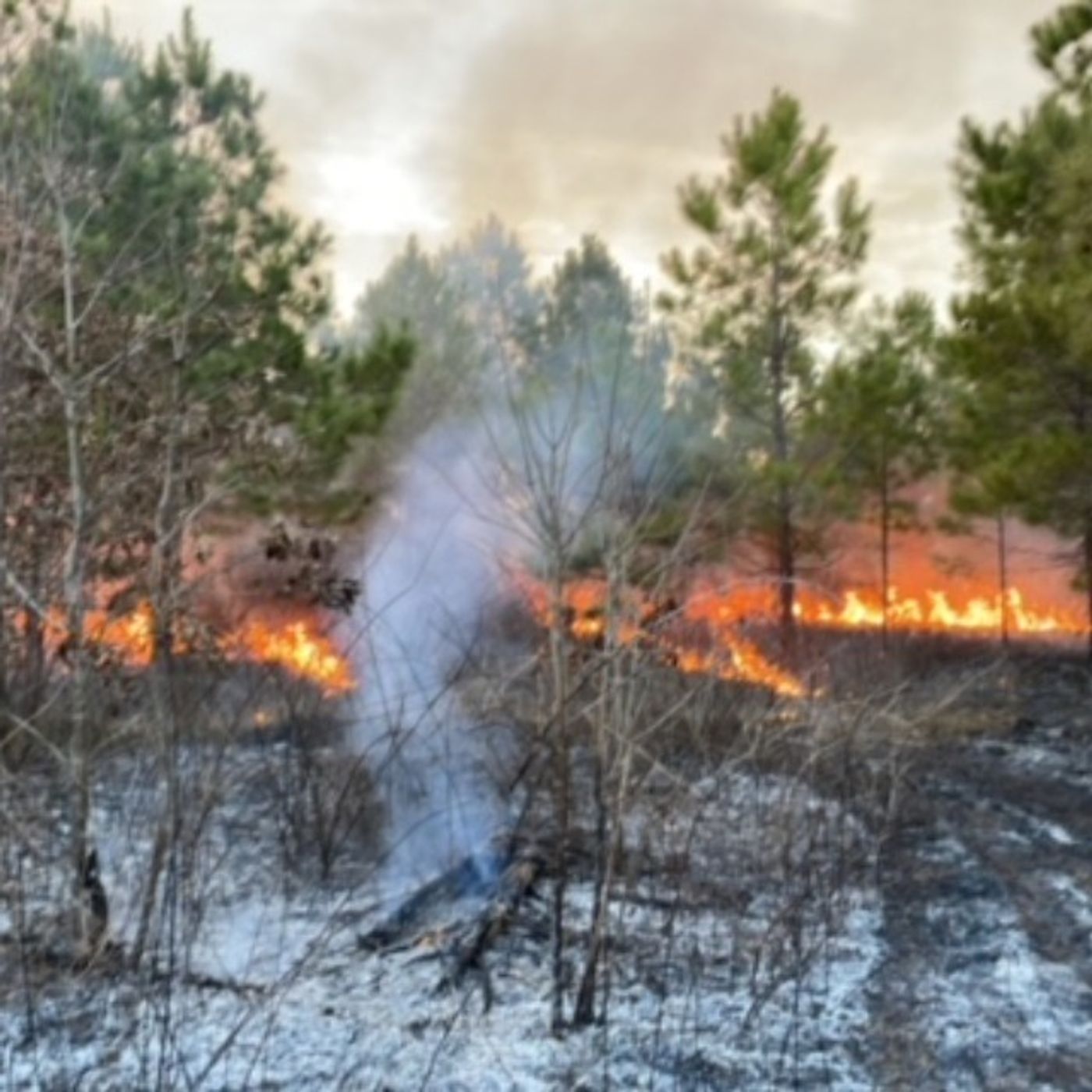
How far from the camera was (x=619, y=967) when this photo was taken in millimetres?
5910

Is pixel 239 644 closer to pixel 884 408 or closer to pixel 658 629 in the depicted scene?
pixel 658 629

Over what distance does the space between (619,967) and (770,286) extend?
14.1m

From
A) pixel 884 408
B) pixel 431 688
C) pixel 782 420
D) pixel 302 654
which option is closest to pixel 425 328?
pixel 782 420

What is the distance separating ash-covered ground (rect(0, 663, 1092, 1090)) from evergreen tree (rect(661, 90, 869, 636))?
401 inches

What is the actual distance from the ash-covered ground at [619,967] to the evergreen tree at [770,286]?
1017cm

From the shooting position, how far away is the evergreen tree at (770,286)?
1759cm

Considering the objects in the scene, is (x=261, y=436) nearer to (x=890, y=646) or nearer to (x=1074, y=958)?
(x=1074, y=958)

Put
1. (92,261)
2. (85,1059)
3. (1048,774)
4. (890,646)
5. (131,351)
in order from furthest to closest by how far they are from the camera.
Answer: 1. (890,646)
2. (1048,774)
3. (92,261)
4. (131,351)
5. (85,1059)

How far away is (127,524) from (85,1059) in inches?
116

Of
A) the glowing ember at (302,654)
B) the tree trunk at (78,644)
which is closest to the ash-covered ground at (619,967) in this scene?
the tree trunk at (78,644)

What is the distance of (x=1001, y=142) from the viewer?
15188mm

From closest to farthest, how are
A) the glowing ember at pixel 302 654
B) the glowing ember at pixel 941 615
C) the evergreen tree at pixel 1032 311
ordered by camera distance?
the glowing ember at pixel 302 654 → the evergreen tree at pixel 1032 311 → the glowing ember at pixel 941 615

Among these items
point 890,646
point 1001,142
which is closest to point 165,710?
point 1001,142

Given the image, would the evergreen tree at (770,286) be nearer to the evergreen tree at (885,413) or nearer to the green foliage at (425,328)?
the evergreen tree at (885,413)
